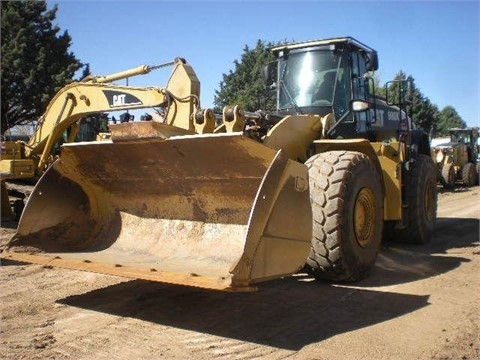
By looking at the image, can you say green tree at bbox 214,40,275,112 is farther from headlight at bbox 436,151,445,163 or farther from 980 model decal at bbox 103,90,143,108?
980 model decal at bbox 103,90,143,108

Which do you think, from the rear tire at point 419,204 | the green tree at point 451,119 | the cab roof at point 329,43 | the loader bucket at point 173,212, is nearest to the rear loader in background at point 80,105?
the loader bucket at point 173,212

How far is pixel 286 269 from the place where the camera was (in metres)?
3.84

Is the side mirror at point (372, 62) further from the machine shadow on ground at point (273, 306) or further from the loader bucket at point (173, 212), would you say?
the loader bucket at point (173, 212)

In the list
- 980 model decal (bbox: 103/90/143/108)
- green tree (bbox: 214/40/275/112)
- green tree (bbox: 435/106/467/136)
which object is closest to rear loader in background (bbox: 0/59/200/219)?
980 model decal (bbox: 103/90/143/108)

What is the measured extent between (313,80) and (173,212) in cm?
283

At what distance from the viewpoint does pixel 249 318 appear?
163 inches

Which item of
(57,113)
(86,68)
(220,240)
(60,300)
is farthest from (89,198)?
(86,68)

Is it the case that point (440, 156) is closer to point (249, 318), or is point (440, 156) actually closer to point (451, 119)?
point (249, 318)

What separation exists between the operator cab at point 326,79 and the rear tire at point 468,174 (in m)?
15.0

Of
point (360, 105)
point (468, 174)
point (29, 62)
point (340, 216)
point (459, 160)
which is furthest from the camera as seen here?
point (29, 62)

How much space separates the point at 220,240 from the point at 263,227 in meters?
1.12

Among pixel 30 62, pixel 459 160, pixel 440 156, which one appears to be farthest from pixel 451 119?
pixel 30 62

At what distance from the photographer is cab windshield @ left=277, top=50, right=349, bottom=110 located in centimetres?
661

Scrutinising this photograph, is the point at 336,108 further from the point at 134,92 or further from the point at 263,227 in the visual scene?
the point at 263,227
